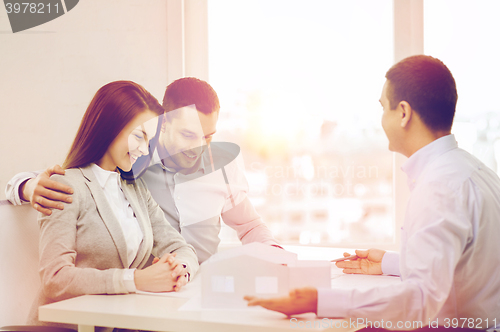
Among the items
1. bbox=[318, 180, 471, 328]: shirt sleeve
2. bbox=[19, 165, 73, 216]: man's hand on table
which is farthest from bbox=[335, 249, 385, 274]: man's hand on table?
bbox=[19, 165, 73, 216]: man's hand on table

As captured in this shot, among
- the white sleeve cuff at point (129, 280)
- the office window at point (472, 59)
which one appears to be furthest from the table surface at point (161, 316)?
the office window at point (472, 59)

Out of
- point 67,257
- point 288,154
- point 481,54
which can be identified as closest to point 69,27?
point 288,154

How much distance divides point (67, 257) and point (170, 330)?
386 mm

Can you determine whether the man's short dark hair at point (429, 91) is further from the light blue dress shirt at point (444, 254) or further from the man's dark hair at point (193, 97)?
the man's dark hair at point (193, 97)

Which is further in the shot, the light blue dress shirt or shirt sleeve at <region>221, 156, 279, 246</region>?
shirt sleeve at <region>221, 156, 279, 246</region>

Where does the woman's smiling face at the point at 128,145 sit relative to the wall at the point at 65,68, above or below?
below

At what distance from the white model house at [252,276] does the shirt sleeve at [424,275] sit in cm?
5

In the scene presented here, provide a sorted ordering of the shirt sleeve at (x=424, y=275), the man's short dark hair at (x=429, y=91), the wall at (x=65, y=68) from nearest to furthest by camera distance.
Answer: the shirt sleeve at (x=424, y=275), the man's short dark hair at (x=429, y=91), the wall at (x=65, y=68)

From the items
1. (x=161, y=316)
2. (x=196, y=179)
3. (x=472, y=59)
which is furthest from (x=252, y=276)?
(x=472, y=59)

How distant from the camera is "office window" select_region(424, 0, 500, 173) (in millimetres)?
2061

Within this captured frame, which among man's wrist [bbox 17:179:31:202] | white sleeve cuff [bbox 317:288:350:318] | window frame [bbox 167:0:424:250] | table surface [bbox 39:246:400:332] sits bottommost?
A: table surface [bbox 39:246:400:332]

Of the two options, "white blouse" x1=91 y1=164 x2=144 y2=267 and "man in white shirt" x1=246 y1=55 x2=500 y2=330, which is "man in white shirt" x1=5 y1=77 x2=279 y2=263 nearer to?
"white blouse" x1=91 y1=164 x2=144 y2=267

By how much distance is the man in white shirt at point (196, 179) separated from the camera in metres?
1.77

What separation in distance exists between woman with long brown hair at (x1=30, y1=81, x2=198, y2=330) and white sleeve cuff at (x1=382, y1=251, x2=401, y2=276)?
60 centimetres
